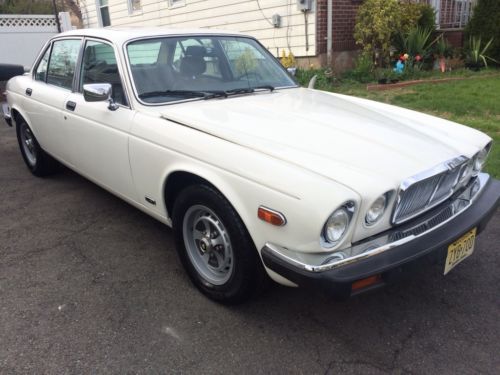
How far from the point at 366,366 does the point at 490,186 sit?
1.46 meters

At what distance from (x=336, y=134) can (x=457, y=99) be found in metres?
5.26

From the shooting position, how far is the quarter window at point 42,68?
4.70 m

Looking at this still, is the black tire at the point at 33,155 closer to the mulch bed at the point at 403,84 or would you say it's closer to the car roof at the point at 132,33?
the car roof at the point at 132,33

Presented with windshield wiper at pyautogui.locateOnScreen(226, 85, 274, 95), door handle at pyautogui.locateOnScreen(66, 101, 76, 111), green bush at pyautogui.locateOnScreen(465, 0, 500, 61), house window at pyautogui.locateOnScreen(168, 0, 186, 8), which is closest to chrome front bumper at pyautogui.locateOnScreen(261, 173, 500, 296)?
windshield wiper at pyautogui.locateOnScreen(226, 85, 274, 95)

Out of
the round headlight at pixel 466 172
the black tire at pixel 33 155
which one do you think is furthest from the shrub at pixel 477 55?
the black tire at pixel 33 155

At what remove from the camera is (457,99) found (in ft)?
23.2

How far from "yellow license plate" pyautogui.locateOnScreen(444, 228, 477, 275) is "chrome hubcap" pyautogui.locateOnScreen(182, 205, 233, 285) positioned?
1.19m

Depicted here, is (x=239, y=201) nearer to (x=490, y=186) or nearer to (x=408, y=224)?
(x=408, y=224)

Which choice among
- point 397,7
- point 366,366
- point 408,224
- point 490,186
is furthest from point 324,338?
point 397,7

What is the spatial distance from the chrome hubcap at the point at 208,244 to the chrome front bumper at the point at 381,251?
1.57 feet

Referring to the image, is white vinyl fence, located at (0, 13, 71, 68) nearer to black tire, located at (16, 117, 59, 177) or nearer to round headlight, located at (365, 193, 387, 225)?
black tire, located at (16, 117, 59, 177)

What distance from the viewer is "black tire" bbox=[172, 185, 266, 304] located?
8.14ft

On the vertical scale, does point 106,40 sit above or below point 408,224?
above

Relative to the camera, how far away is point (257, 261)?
8.25ft
